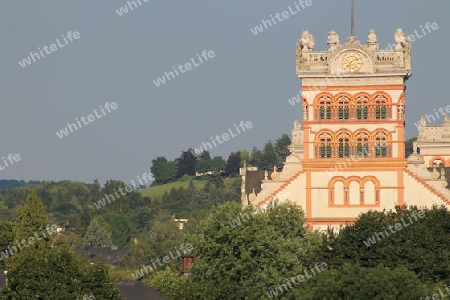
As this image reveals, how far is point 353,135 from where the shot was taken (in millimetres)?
142500

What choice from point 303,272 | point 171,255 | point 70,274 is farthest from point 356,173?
point 171,255

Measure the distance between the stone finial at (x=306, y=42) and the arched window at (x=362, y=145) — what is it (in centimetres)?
738

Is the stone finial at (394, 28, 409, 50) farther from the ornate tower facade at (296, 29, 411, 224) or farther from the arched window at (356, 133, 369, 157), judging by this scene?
the arched window at (356, 133, 369, 157)

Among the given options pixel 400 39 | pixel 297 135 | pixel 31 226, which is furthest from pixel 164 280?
pixel 400 39

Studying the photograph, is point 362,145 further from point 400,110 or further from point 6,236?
point 6,236

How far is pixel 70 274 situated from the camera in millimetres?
120938

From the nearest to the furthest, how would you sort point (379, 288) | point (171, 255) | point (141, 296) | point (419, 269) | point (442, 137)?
point (379, 288), point (419, 269), point (141, 296), point (442, 137), point (171, 255)

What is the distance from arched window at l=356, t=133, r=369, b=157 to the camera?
14262 cm

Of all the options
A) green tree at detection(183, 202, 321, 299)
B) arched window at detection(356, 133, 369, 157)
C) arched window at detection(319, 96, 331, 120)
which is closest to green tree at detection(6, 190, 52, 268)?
green tree at detection(183, 202, 321, 299)

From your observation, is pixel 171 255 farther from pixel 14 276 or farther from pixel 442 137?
pixel 14 276

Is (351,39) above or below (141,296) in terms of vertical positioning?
above

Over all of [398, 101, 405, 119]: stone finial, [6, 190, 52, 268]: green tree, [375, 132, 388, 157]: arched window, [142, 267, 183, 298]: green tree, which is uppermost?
[398, 101, 405, 119]: stone finial

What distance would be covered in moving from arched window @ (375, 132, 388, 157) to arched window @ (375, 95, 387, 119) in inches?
51.9

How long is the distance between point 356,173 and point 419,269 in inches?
720
